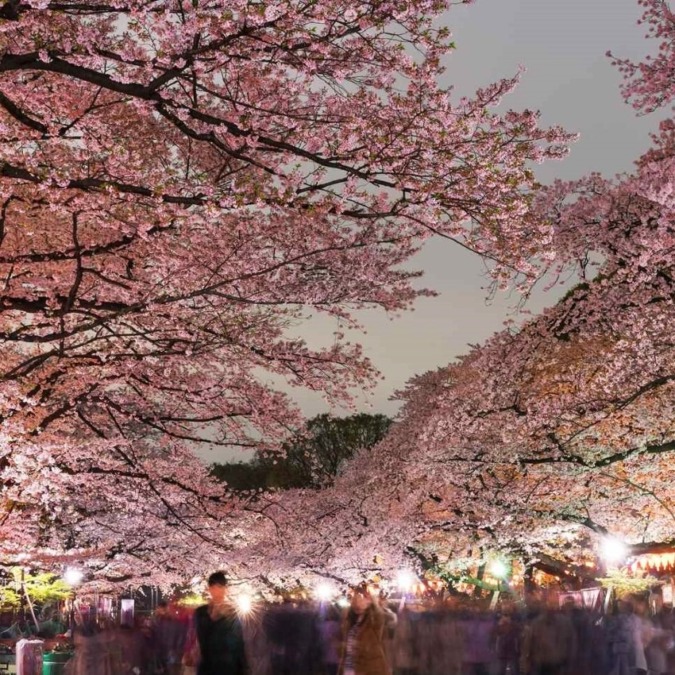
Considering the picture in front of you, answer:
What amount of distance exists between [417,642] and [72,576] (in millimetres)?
13962

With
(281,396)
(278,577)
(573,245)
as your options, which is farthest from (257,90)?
(278,577)

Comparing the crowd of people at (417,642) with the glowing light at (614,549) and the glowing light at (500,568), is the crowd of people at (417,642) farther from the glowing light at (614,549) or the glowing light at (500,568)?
the glowing light at (500,568)

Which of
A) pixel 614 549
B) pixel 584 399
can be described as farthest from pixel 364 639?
pixel 614 549

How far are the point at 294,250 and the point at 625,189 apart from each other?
21.9 feet

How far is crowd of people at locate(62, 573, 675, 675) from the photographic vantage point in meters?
9.17

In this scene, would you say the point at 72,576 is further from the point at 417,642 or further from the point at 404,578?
the point at 404,578

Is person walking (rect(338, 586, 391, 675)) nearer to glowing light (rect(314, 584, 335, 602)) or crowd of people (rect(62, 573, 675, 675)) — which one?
crowd of people (rect(62, 573, 675, 675))

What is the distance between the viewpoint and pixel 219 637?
7.21 metres

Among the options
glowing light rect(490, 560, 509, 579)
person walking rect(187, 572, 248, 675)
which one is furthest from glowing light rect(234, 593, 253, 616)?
glowing light rect(490, 560, 509, 579)

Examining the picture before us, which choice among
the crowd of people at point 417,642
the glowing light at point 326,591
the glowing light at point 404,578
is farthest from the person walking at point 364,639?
the glowing light at point 326,591

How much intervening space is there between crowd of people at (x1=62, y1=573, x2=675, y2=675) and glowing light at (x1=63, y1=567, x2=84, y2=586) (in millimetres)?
11239

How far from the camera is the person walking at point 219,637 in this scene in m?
7.18

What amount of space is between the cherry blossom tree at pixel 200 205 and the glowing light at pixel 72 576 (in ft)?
24.8

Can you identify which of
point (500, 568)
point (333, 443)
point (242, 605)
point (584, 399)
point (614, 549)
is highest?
point (333, 443)
